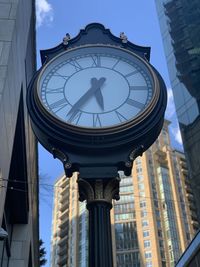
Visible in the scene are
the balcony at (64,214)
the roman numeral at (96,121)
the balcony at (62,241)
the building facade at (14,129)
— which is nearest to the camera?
the roman numeral at (96,121)

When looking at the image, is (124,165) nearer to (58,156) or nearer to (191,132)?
(58,156)

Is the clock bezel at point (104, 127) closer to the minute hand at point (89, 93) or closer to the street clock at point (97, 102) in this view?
the street clock at point (97, 102)

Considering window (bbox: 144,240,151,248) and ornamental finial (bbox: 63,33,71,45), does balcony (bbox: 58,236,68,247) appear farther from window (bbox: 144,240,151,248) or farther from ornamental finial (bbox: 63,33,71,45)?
ornamental finial (bbox: 63,33,71,45)

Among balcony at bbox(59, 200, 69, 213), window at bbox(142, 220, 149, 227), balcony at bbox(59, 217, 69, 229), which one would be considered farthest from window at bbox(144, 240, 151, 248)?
balcony at bbox(59, 200, 69, 213)

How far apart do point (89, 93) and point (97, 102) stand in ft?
0.32

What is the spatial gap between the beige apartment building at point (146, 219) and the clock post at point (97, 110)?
5616cm

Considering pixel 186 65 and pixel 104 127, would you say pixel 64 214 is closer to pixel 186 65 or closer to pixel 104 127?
pixel 186 65

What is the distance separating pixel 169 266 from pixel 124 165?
62682 millimetres

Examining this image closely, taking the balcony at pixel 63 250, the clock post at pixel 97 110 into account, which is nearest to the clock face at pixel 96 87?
the clock post at pixel 97 110

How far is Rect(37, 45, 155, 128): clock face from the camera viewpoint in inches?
136

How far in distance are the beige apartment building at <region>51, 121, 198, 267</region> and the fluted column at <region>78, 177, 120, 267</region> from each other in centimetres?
5682

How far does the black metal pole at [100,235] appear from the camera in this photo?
2605mm

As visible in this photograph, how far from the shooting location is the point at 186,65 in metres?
23.7

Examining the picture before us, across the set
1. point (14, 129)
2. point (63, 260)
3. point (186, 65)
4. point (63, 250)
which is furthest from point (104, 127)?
point (63, 250)
